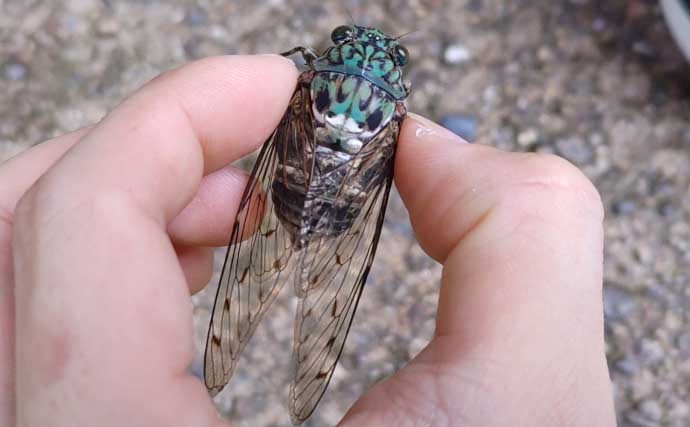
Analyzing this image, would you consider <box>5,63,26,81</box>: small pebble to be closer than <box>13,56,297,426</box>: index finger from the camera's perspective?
No

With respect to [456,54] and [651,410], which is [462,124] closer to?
[456,54]

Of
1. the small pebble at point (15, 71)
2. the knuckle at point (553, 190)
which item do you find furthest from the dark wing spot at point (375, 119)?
the small pebble at point (15, 71)

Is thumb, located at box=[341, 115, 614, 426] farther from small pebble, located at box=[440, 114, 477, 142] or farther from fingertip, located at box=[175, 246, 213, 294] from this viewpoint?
small pebble, located at box=[440, 114, 477, 142]

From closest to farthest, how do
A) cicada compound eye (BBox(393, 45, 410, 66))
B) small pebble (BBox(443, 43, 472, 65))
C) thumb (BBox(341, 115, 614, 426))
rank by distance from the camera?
thumb (BBox(341, 115, 614, 426)) < cicada compound eye (BBox(393, 45, 410, 66)) < small pebble (BBox(443, 43, 472, 65))

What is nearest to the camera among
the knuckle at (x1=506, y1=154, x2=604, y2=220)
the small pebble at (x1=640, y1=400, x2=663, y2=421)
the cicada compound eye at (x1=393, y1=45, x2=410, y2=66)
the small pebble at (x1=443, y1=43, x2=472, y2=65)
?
the knuckle at (x1=506, y1=154, x2=604, y2=220)

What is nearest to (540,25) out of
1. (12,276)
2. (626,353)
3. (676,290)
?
(676,290)

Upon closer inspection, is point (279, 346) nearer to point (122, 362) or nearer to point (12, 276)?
point (12, 276)

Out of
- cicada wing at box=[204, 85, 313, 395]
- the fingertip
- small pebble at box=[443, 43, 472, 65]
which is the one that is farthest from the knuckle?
small pebble at box=[443, 43, 472, 65]

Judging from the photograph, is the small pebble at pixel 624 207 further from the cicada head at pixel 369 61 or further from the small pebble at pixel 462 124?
the cicada head at pixel 369 61
